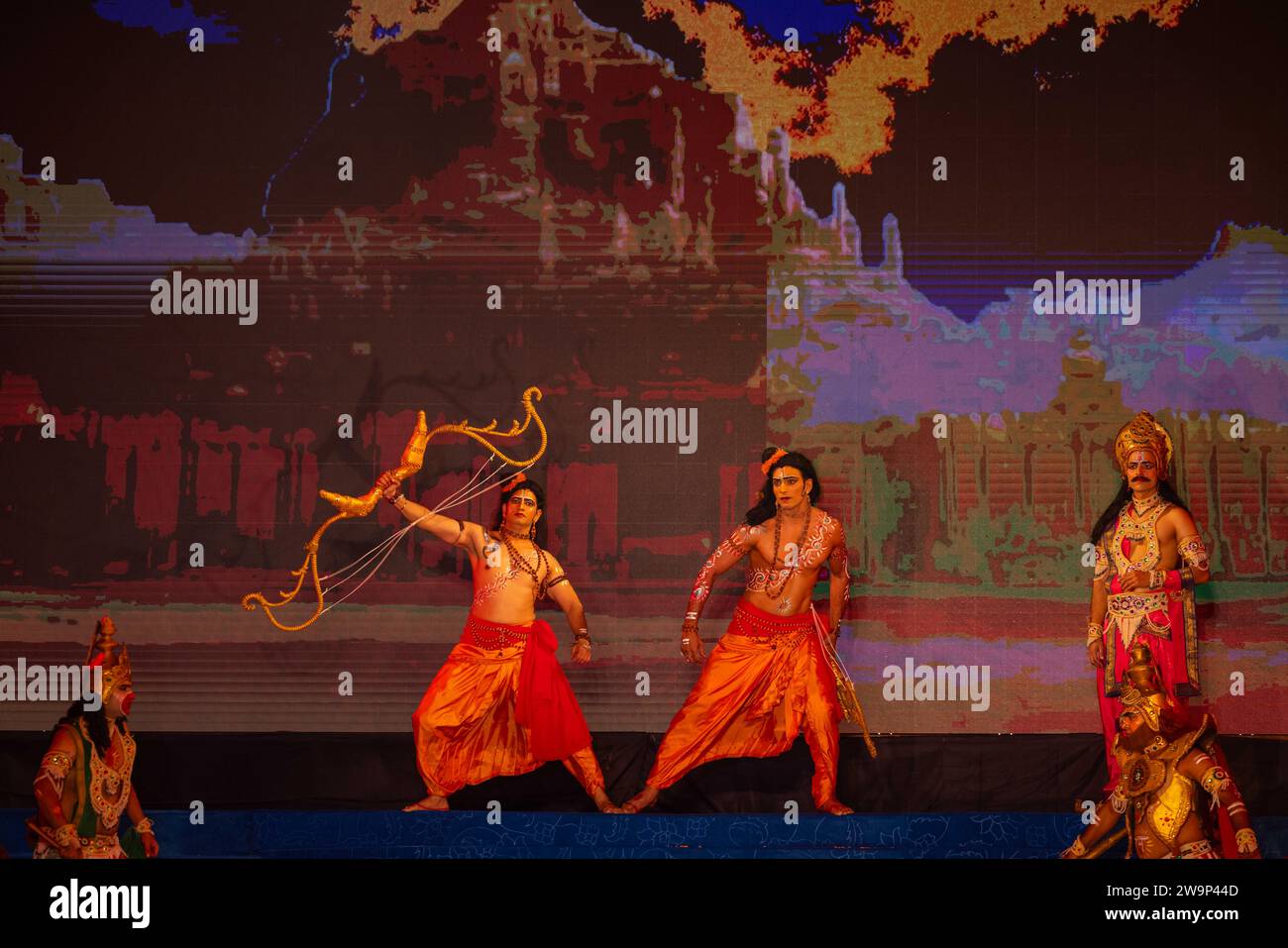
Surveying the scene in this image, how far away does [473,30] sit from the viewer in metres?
6.30

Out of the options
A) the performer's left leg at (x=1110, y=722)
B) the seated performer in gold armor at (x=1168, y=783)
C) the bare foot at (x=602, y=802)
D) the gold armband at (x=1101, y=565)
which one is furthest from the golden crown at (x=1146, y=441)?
the bare foot at (x=602, y=802)

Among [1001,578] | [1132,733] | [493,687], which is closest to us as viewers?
[1132,733]

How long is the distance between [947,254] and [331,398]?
2.84 metres

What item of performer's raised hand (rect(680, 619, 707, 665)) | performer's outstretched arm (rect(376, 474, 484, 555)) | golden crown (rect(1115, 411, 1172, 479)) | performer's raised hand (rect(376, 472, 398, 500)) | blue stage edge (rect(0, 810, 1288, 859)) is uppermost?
golden crown (rect(1115, 411, 1172, 479))

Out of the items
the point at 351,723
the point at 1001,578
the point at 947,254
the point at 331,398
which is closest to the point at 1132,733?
the point at 1001,578

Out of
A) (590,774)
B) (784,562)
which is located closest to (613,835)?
(590,774)

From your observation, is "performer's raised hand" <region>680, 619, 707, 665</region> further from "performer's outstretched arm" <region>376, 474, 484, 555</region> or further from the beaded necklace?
"performer's outstretched arm" <region>376, 474, 484, 555</region>

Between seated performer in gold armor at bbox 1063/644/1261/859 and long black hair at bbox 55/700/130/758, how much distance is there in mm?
3699

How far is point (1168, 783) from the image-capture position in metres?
5.10

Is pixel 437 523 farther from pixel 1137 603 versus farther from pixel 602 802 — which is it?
pixel 1137 603

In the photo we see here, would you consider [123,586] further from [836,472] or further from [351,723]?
[836,472]

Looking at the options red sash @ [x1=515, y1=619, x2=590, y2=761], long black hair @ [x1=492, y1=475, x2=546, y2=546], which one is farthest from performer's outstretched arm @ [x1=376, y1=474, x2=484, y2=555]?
red sash @ [x1=515, y1=619, x2=590, y2=761]

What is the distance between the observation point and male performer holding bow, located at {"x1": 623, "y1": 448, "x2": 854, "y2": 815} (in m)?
5.79

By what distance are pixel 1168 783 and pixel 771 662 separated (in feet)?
5.21
